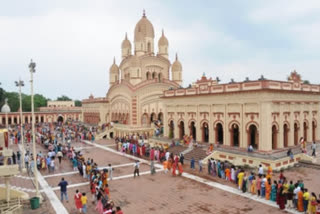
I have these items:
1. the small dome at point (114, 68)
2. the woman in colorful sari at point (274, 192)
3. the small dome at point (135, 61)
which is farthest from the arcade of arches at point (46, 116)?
the woman in colorful sari at point (274, 192)

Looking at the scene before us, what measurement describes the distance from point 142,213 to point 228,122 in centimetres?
1354

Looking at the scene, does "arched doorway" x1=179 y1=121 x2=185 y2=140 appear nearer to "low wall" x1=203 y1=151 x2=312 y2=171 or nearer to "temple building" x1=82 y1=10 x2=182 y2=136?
"low wall" x1=203 y1=151 x2=312 y2=171

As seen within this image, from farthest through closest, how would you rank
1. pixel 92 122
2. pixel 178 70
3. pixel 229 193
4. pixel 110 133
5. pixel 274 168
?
1. pixel 92 122
2. pixel 178 70
3. pixel 110 133
4. pixel 274 168
5. pixel 229 193

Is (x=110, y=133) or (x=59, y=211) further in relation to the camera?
(x=110, y=133)

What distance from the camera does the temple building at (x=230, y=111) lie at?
2061cm

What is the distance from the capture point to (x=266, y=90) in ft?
65.0

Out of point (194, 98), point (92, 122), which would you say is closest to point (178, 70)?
point (194, 98)

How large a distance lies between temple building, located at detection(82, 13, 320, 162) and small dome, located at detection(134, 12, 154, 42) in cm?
413

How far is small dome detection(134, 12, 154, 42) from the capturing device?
4162cm

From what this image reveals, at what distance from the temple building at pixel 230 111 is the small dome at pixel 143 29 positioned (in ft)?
13.5

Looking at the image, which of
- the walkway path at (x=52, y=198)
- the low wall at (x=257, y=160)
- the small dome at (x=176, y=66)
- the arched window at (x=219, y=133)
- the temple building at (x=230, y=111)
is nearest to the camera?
the walkway path at (x=52, y=198)

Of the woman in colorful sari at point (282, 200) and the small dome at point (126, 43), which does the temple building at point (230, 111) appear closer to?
the small dome at point (126, 43)

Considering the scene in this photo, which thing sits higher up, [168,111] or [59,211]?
[168,111]

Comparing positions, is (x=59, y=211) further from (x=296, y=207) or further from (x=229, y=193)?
(x=296, y=207)
